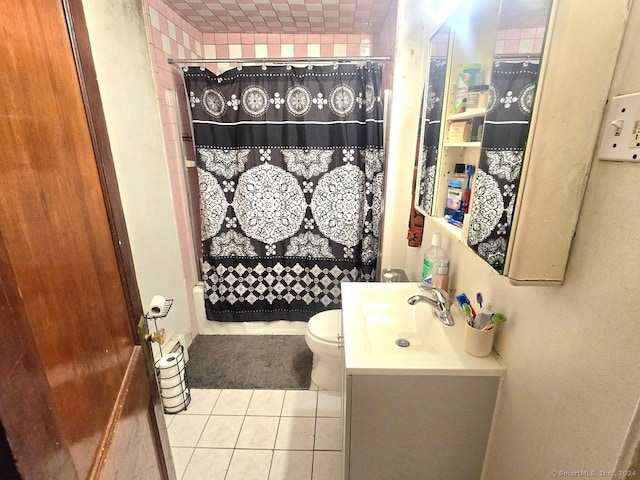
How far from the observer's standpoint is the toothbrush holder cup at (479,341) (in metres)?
0.97

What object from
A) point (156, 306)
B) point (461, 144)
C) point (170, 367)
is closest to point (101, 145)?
point (156, 306)

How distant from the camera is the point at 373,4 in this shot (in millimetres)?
1850

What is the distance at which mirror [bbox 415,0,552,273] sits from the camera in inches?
26.2

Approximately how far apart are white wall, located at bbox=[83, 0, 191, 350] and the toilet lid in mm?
891

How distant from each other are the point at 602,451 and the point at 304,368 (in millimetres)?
1722

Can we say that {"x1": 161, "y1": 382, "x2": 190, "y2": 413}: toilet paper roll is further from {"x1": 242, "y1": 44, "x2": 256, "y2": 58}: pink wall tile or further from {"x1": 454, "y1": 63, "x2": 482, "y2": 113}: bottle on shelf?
{"x1": 242, "y1": 44, "x2": 256, "y2": 58}: pink wall tile

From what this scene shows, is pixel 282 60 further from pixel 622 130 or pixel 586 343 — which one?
pixel 586 343

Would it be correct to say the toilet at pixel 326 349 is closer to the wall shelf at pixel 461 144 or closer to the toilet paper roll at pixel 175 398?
the toilet paper roll at pixel 175 398

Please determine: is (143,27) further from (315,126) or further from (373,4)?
(373,4)

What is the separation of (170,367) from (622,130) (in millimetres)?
1947

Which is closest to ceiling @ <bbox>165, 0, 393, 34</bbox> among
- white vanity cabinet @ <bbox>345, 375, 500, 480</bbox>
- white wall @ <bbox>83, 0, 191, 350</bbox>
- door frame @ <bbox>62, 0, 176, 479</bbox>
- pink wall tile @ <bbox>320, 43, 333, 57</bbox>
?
pink wall tile @ <bbox>320, 43, 333, 57</bbox>

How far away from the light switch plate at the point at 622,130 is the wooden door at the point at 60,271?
908mm

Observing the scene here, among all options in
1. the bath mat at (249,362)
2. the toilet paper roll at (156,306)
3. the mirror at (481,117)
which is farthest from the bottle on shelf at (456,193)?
the bath mat at (249,362)

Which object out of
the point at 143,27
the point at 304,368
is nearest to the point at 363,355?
the point at 304,368
